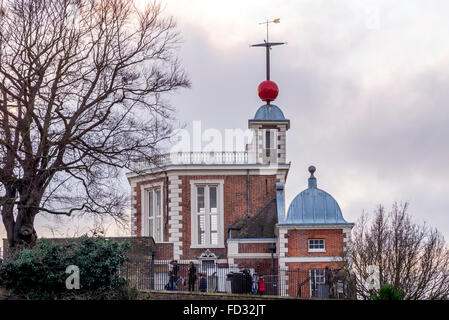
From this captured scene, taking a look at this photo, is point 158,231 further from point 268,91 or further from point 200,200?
point 268,91

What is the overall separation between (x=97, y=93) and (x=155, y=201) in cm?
1858

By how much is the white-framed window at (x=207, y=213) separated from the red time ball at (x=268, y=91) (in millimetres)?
5885

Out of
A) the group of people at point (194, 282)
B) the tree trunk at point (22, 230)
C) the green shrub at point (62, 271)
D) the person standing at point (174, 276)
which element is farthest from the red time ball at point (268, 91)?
the green shrub at point (62, 271)

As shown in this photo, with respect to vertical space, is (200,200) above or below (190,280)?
above

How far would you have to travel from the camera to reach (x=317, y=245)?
44719mm

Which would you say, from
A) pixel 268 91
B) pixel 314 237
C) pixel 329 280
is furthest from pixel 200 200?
pixel 329 280

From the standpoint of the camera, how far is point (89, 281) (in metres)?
29.8

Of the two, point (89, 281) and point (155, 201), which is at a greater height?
point (155, 201)

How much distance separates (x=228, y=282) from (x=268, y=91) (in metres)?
17.1

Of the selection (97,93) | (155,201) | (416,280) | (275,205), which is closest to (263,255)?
(275,205)

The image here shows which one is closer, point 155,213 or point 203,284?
point 203,284
